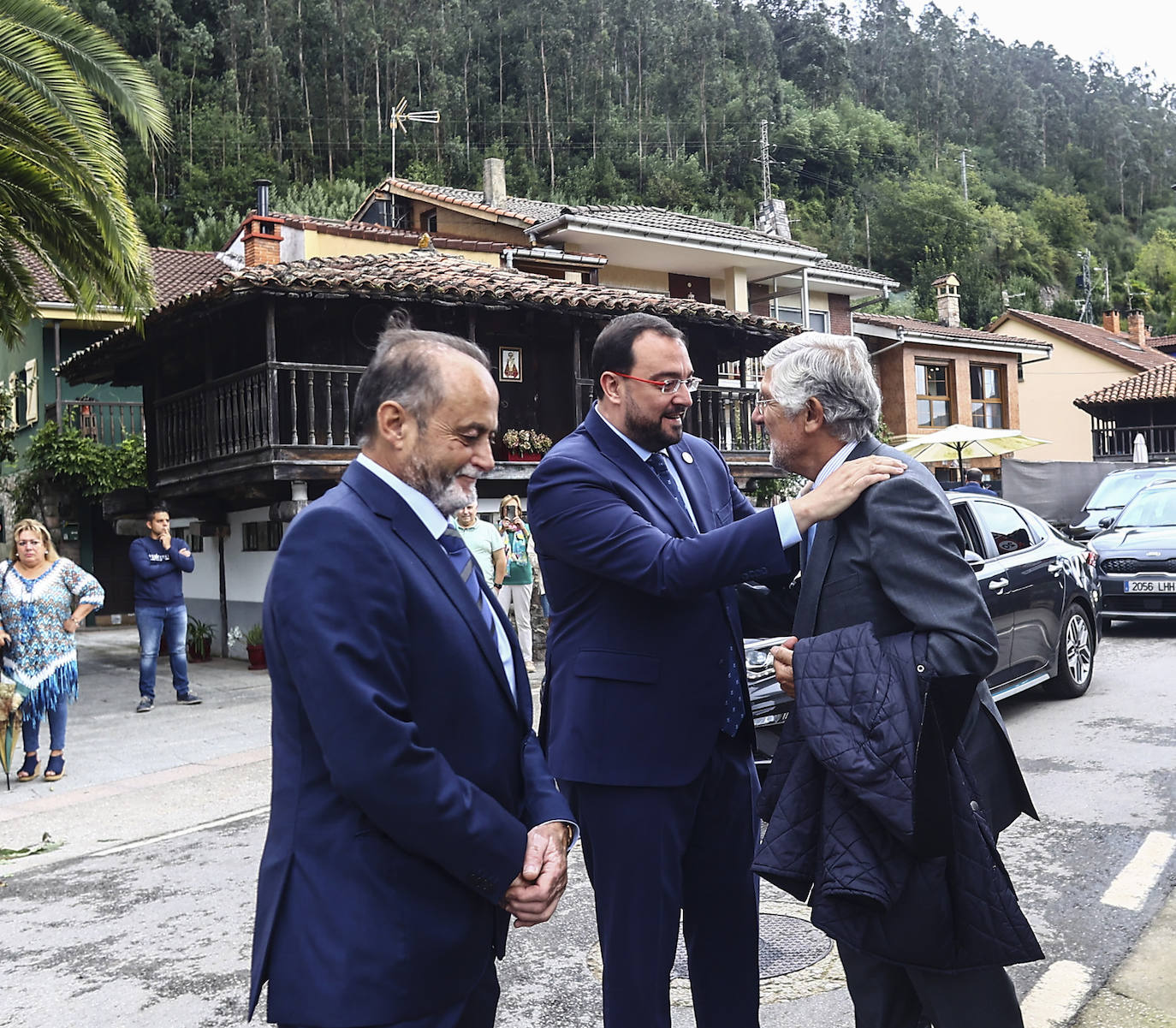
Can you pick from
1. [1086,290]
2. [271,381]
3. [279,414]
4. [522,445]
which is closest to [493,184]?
[522,445]

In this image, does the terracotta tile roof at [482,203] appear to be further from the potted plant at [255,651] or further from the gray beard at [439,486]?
the gray beard at [439,486]

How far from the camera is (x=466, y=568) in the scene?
7.17 feet

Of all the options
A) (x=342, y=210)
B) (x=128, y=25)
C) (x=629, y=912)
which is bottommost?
(x=629, y=912)

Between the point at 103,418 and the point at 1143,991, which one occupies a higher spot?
the point at 103,418

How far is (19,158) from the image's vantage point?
989 cm

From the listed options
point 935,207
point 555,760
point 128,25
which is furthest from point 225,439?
point 935,207

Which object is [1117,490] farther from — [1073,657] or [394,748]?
[394,748]

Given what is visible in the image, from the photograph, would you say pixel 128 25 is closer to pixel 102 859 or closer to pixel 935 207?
pixel 935 207

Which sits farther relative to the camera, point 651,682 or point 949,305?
point 949,305

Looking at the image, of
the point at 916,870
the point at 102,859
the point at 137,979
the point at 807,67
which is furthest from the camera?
the point at 807,67

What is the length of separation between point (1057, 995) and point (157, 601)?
10524 mm

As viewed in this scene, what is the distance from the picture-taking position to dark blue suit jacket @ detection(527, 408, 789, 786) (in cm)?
260

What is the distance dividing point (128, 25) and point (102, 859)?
5611cm

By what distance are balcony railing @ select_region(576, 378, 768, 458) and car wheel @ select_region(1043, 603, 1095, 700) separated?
8.70 metres
